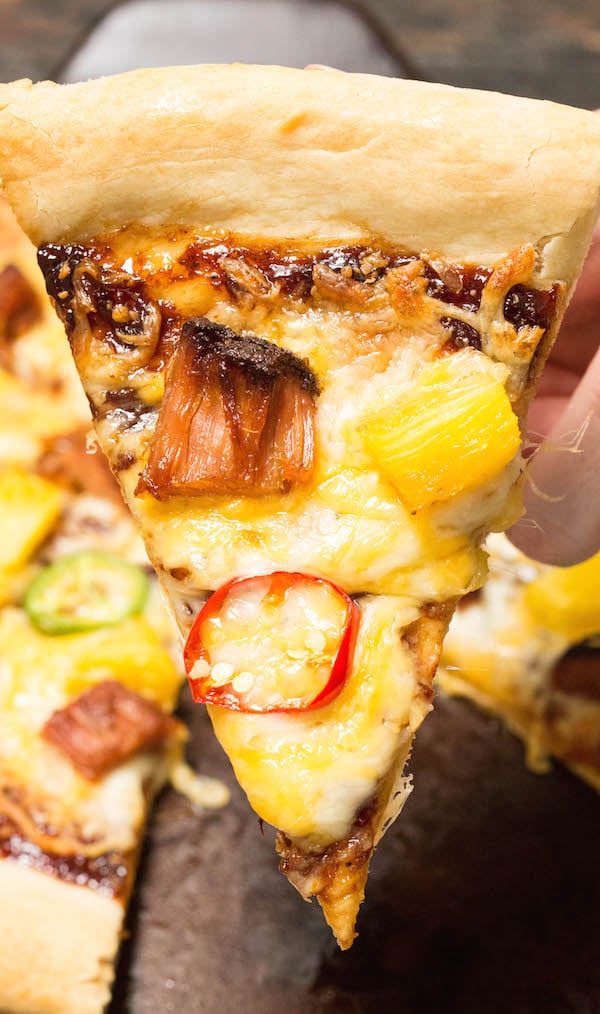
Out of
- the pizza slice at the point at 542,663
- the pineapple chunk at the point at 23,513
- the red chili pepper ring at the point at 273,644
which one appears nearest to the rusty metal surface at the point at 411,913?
the pizza slice at the point at 542,663

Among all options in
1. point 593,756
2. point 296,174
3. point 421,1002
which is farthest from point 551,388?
point 421,1002

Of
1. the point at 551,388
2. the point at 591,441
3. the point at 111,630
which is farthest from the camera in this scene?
the point at 111,630

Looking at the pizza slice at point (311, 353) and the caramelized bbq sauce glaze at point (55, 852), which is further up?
the pizza slice at point (311, 353)

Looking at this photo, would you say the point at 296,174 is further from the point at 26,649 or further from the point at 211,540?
the point at 26,649

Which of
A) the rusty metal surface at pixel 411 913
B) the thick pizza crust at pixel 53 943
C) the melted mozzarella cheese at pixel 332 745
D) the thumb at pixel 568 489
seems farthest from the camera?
the rusty metal surface at pixel 411 913

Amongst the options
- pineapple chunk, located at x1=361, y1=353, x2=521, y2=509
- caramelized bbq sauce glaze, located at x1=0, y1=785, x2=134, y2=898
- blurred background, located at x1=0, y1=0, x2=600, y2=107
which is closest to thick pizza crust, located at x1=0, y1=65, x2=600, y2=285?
pineapple chunk, located at x1=361, y1=353, x2=521, y2=509

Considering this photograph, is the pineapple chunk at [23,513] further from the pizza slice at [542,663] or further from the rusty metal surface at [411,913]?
the pizza slice at [542,663]
